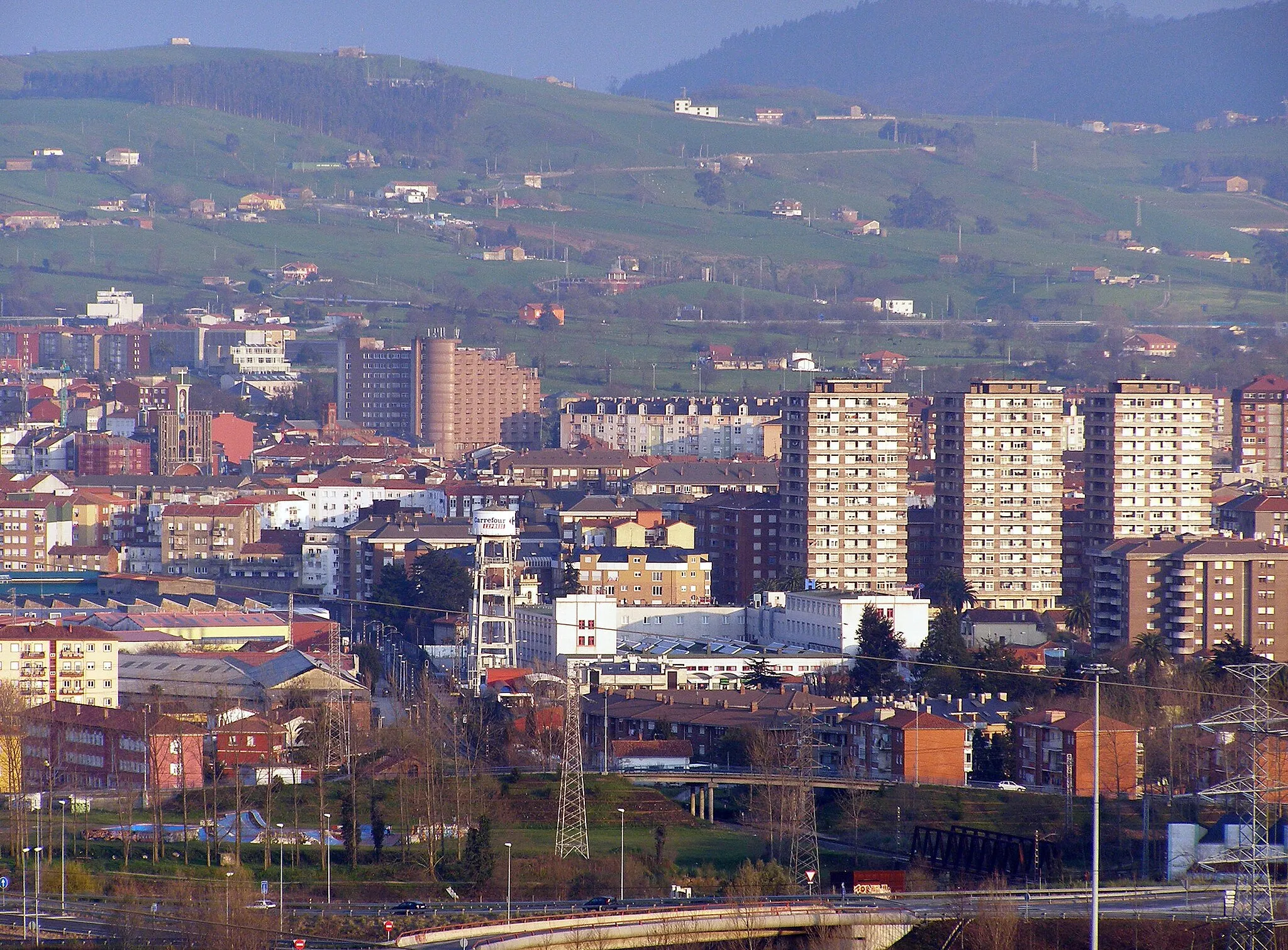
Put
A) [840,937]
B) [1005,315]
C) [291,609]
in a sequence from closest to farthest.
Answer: [840,937], [291,609], [1005,315]

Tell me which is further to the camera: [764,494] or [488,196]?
[488,196]

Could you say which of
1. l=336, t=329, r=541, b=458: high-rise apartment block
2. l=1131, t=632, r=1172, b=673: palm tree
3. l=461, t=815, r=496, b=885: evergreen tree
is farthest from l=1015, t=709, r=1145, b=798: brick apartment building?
l=336, t=329, r=541, b=458: high-rise apartment block

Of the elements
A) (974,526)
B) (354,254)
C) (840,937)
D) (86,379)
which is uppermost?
(354,254)

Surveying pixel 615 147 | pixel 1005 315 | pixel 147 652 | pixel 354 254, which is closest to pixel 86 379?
pixel 354 254

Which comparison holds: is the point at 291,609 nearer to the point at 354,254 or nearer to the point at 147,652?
the point at 147,652

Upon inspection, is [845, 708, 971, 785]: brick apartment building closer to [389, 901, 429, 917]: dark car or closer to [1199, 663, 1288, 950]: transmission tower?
[1199, 663, 1288, 950]: transmission tower

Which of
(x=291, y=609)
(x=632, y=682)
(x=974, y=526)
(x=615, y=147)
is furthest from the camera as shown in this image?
(x=615, y=147)

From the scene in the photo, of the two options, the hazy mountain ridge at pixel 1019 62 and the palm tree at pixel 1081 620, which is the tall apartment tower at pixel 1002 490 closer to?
the palm tree at pixel 1081 620

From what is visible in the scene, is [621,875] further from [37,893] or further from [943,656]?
[943,656]
